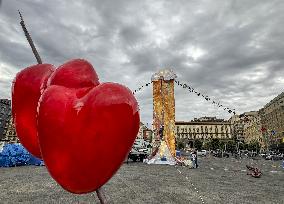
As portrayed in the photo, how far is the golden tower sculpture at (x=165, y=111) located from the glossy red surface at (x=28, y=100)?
21.8 meters

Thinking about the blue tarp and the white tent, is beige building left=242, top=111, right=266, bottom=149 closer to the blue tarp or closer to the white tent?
the white tent

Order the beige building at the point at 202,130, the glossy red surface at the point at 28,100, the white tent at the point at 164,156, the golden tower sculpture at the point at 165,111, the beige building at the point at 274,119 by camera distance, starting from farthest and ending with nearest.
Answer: the beige building at the point at 202,130 → the beige building at the point at 274,119 → the golden tower sculpture at the point at 165,111 → the white tent at the point at 164,156 → the glossy red surface at the point at 28,100

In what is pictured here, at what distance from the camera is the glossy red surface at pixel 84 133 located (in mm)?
1146

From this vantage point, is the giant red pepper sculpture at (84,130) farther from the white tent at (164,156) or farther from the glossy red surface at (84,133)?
the white tent at (164,156)

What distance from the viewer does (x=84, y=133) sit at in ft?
3.77

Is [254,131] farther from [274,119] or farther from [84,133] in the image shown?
[84,133]

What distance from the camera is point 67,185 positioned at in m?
1.20

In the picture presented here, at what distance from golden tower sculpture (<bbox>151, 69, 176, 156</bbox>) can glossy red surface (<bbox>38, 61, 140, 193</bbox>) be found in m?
21.9

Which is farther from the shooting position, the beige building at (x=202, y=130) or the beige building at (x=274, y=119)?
the beige building at (x=202, y=130)

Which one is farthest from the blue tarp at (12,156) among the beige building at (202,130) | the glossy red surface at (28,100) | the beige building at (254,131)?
the beige building at (202,130)

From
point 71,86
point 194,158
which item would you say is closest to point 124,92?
point 71,86

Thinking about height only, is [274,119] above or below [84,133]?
above

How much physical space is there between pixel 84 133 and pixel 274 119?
2999 inches

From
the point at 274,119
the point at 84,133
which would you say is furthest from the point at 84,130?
the point at 274,119
